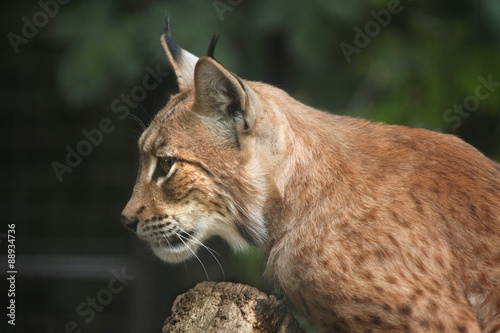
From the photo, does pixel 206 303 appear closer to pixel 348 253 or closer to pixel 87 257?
pixel 348 253

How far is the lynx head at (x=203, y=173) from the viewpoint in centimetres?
310

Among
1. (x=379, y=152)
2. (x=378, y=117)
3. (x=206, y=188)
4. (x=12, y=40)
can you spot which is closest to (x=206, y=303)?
(x=206, y=188)

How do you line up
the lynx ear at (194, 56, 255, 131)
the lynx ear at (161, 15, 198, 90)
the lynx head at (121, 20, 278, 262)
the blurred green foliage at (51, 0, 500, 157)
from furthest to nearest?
1. the blurred green foliage at (51, 0, 500, 157)
2. the lynx ear at (161, 15, 198, 90)
3. the lynx head at (121, 20, 278, 262)
4. the lynx ear at (194, 56, 255, 131)

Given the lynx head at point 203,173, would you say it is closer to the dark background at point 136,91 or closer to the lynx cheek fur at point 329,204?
the lynx cheek fur at point 329,204

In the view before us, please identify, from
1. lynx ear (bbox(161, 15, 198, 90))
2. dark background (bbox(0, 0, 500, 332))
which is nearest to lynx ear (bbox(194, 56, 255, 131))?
lynx ear (bbox(161, 15, 198, 90))

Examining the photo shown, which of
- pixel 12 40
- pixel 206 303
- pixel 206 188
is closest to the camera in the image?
pixel 206 303

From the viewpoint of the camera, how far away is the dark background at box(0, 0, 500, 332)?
4.58 m

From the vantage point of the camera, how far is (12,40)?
→ 252 inches

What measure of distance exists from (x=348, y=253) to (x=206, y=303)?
61cm

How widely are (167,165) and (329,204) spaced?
2.54ft

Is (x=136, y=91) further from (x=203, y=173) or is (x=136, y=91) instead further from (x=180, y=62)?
(x=203, y=173)

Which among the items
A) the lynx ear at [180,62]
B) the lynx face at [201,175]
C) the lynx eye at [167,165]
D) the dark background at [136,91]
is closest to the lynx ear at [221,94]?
the lynx face at [201,175]

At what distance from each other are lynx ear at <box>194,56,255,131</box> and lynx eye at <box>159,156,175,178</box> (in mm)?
256

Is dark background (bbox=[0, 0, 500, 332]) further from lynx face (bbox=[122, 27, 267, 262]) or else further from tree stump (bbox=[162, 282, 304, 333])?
tree stump (bbox=[162, 282, 304, 333])
